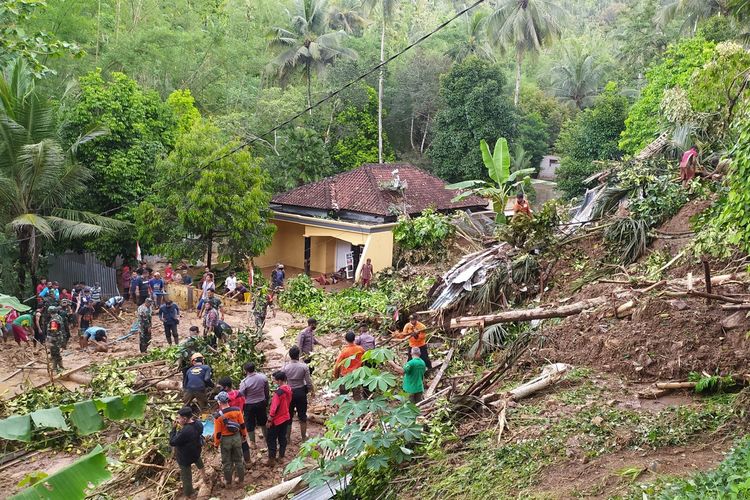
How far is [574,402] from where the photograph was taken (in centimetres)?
777

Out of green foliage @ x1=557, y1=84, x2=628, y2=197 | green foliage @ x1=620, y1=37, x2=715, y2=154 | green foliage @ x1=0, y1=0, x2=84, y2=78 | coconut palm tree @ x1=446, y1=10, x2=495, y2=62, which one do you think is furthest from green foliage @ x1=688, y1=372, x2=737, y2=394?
coconut palm tree @ x1=446, y1=10, x2=495, y2=62

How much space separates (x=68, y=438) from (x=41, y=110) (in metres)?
10.2

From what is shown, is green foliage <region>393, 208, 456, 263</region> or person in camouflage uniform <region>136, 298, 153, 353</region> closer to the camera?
person in camouflage uniform <region>136, 298, 153, 353</region>

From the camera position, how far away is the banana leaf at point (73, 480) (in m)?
5.10

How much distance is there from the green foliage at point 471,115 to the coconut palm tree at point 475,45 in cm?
607

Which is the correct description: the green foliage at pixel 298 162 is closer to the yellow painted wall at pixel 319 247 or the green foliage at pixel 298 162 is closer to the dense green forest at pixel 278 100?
the dense green forest at pixel 278 100

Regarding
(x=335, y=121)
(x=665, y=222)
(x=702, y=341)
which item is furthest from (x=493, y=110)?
(x=702, y=341)

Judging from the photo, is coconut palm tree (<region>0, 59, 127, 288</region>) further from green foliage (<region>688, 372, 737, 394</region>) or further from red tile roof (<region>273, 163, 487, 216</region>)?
green foliage (<region>688, 372, 737, 394</region>)

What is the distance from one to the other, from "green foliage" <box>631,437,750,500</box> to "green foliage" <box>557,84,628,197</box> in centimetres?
2496

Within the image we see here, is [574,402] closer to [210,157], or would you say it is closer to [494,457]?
[494,457]

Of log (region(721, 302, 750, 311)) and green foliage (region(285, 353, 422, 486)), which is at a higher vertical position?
log (region(721, 302, 750, 311))

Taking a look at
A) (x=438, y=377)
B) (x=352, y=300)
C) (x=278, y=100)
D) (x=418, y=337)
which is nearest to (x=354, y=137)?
(x=278, y=100)

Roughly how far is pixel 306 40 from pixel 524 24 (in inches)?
468

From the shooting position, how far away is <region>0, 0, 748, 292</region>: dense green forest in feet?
57.8
